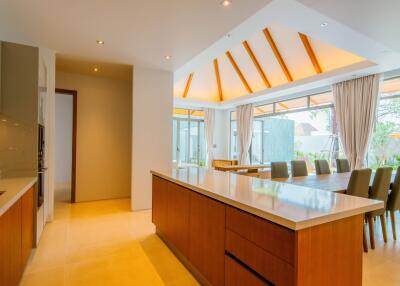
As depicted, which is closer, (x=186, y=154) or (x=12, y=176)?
(x=12, y=176)

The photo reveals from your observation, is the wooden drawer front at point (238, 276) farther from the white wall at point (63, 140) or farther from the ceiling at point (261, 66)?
the white wall at point (63, 140)

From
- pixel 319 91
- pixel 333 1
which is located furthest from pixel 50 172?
pixel 319 91

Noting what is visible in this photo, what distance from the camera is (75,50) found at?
3596mm

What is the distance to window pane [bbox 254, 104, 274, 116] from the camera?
7.75m

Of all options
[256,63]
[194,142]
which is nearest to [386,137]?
[256,63]

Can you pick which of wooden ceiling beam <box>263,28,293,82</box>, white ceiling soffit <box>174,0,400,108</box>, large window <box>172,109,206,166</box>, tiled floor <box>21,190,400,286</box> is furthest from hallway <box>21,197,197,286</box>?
large window <box>172,109,206,166</box>

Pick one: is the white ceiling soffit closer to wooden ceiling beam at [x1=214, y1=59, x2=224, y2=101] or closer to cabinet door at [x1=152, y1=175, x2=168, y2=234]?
wooden ceiling beam at [x1=214, y1=59, x2=224, y2=101]

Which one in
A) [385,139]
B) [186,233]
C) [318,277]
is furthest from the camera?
[385,139]

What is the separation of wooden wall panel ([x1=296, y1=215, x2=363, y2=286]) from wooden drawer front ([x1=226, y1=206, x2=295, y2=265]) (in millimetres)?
53

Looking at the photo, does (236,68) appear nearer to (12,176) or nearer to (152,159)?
(152,159)

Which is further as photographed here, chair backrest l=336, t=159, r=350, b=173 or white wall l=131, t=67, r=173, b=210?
chair backrest l=336, t=159, r=350, b=173

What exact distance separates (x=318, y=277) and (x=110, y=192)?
4.67m

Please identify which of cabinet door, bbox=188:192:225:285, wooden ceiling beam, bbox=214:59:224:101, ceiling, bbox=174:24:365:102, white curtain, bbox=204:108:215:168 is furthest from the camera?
white curtain, bbox=204:108:215:168

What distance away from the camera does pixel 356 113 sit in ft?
16.5
